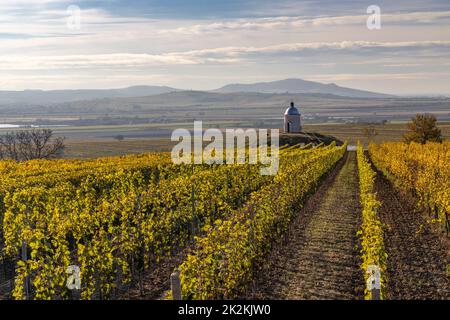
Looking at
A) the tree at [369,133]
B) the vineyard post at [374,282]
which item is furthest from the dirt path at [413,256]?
the tree at [369,133]

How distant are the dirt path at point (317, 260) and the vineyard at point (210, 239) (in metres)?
0.03

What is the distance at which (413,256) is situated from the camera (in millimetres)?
14555

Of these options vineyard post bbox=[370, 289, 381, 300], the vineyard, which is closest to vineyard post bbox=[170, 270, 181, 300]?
the vineyard

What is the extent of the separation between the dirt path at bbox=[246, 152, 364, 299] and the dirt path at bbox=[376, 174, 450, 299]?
926 millimetres

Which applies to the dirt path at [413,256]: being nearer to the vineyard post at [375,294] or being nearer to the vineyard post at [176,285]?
the vineyard post at [375,294]

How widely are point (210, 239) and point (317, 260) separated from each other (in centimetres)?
415

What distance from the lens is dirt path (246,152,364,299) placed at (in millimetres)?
11945

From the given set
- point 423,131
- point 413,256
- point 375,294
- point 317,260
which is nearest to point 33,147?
point 423,131

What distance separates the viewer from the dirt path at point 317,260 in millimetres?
11945

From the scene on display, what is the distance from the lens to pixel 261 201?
15.5 m
